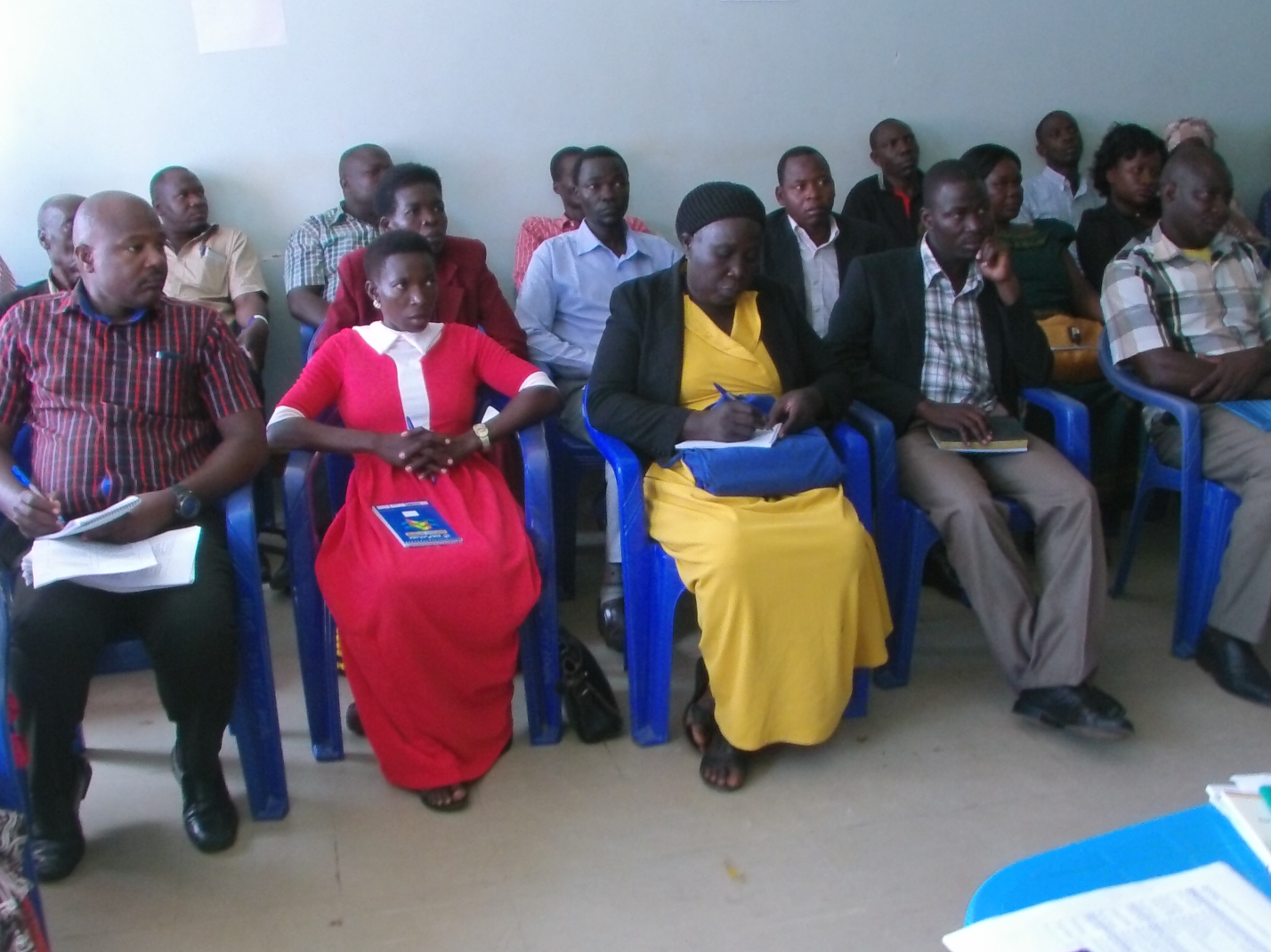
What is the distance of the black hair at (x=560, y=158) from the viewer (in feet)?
11.8

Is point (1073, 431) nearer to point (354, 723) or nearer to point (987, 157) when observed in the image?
point (987, 157)

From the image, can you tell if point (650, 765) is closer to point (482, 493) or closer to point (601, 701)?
point (601, 701)

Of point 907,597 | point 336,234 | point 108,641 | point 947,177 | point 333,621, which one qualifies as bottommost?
point 907,597

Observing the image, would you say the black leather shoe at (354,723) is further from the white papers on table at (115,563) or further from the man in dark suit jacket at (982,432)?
the man in dark suit jacket at (982,432)

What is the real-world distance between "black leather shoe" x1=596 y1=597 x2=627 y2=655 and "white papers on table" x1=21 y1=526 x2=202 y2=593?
1177 millimetres

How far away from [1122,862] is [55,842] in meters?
1.83

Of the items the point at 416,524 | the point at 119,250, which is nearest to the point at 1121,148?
the point at 416,524

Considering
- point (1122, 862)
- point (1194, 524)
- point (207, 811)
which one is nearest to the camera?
point (1122, 862)

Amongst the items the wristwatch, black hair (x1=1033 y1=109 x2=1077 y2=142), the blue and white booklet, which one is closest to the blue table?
the blue and white booklet

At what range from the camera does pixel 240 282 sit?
353 cm

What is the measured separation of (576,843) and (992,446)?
137 centimetres

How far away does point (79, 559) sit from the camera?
72.4 inches

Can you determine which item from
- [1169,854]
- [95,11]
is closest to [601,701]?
[1169,854]

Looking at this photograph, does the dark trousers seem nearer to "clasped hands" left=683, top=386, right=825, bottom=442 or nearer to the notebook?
"clasped hands" left=683, top=386, right=825, bottom=442
